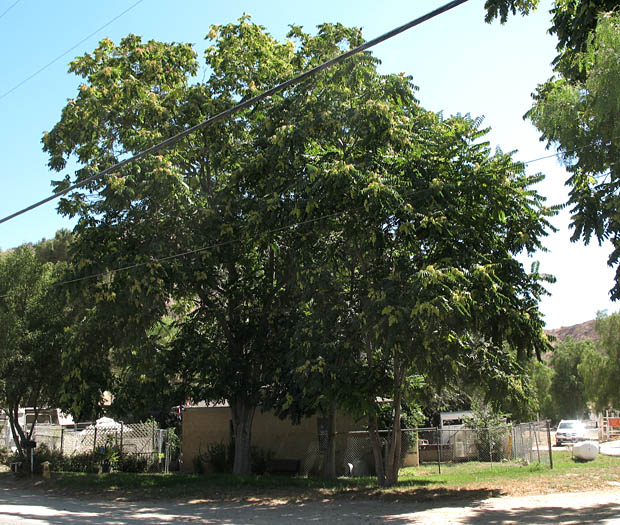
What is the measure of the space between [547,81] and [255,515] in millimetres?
11944

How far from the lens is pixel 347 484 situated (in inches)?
691

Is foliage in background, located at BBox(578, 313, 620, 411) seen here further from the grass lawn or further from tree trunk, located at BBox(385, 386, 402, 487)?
tree trunk, located at BBox(385, 386, 402, 487)

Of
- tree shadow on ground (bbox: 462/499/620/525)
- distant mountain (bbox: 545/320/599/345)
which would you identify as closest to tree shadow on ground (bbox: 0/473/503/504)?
tree shadow on ground (bbox: 462/499/620/525)

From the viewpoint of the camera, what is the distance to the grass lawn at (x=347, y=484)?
1507cm

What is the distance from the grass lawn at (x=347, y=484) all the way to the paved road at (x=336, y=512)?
38.5 inches

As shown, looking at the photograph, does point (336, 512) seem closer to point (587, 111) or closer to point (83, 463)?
point (587, 111)

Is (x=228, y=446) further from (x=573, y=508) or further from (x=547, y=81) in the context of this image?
(x=547, y=81)

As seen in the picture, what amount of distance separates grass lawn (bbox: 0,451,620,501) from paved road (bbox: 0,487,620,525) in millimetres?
979

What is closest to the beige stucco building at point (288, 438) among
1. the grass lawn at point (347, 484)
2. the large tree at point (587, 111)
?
the grass lawn at point (347, 484)

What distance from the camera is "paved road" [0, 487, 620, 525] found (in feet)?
37.6

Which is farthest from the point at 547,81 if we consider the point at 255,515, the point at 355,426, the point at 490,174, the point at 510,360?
the point at 355,426

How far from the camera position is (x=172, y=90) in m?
18.7

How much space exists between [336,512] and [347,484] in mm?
4697

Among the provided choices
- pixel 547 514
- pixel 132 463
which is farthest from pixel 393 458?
pixel 132 463
